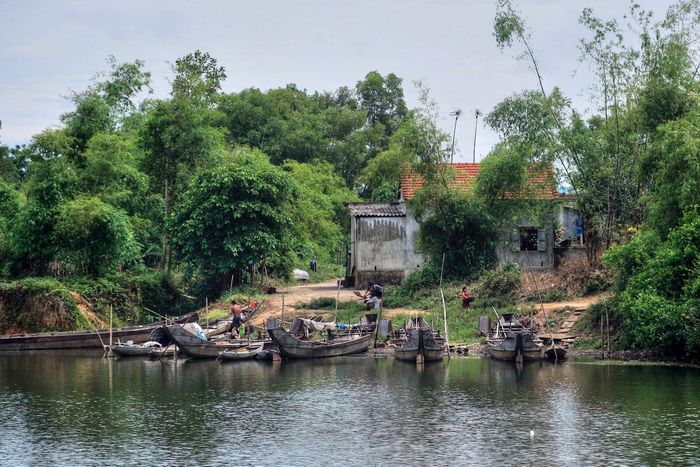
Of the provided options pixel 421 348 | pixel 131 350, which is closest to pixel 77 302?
pixel 131 350

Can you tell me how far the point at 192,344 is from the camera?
3594 cm

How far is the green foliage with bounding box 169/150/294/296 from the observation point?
1783 inches

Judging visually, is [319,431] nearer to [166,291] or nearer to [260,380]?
[260,380]

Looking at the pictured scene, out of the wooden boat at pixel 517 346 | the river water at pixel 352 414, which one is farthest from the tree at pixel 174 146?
the wooden boat at pixel 517 346

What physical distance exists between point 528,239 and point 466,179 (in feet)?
13.8

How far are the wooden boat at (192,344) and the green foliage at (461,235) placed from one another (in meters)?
11.8

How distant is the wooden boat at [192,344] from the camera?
35938 millimetres

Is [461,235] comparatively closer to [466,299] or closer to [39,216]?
[466,299]

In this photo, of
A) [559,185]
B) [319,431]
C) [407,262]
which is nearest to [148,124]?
[407,262]

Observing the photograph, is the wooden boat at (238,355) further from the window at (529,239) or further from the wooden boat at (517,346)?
the window at (529,239)

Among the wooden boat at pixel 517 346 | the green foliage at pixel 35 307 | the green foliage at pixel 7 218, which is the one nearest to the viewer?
the wooden boat at pixel 517 346

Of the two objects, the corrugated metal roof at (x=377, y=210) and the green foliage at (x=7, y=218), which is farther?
the corrugated metal roof at (x=377, y=210)

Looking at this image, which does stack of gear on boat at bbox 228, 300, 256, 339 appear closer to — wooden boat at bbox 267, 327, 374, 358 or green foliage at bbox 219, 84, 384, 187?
wooden boat at bbox 267, 327, 374, 358

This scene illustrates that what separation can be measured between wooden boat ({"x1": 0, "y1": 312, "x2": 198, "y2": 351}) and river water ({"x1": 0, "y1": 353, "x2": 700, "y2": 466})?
520 cm
